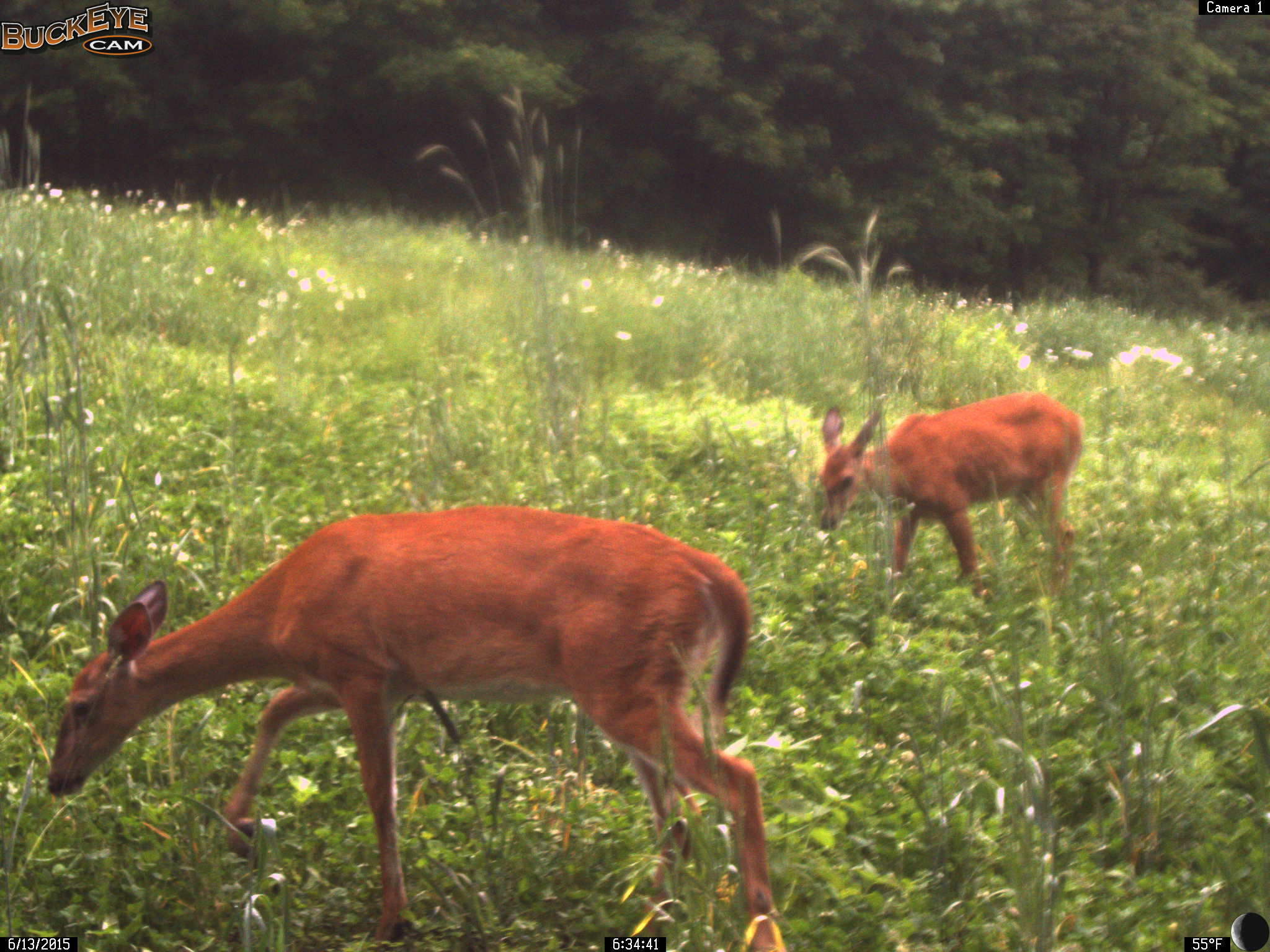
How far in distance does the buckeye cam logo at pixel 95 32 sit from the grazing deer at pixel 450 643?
4.33 meters

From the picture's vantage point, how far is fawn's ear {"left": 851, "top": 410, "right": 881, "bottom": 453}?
5156 mm

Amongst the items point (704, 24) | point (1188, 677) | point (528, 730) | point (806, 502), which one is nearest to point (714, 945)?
point (528, 730)

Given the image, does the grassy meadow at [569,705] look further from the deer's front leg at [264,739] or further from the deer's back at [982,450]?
the deer's back at [982,450]

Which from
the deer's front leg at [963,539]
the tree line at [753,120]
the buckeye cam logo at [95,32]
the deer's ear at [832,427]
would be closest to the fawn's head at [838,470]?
the deer's ear at [832,427]

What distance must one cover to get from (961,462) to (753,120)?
62.0 feet

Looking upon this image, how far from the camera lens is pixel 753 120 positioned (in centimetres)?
2359

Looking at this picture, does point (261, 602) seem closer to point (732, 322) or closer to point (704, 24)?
point (732, 322)

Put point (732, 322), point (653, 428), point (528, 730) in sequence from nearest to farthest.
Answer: point (528, 730), point (653, 428), point (732, 322)

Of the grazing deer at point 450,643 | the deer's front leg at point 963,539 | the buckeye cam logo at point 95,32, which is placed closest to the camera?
the grazing deer at point 450,643

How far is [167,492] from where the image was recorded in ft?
17.7

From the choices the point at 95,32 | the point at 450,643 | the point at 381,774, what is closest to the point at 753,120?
the point at 95,32

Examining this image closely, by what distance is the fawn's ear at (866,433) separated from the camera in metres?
5.16

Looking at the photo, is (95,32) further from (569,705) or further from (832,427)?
(569,705)

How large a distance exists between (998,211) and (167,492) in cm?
2239
